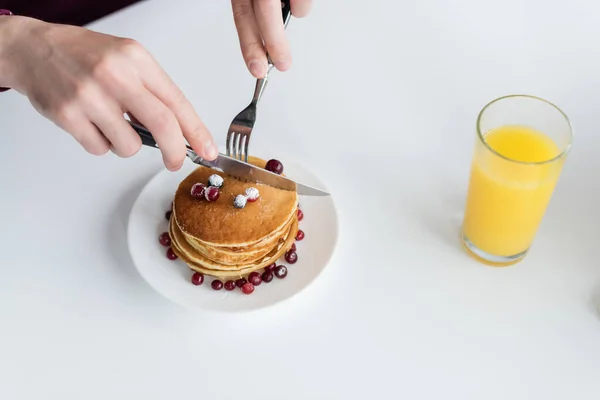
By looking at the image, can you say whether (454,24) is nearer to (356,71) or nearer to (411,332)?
(356,71)

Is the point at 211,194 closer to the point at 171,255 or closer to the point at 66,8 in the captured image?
the point at 171,255

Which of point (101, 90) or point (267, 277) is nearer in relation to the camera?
point (101, 90)

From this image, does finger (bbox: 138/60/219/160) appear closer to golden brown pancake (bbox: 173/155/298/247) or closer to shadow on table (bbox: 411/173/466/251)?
golden brown pancake (bbox: 173/155/298/247)

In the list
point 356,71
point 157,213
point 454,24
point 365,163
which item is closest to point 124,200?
point 157,213

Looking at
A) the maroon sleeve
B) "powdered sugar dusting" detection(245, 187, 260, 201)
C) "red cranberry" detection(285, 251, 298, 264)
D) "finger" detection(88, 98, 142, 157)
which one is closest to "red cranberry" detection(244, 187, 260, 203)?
"powdered sugar dusting" detection(245, 187, 260, 201)

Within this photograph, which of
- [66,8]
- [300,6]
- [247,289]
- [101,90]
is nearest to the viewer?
[101,90]

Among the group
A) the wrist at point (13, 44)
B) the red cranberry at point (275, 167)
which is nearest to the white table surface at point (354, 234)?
the red cranberry at point (275, 167)

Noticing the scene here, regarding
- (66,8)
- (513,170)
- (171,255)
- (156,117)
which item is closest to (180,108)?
(156,117)
